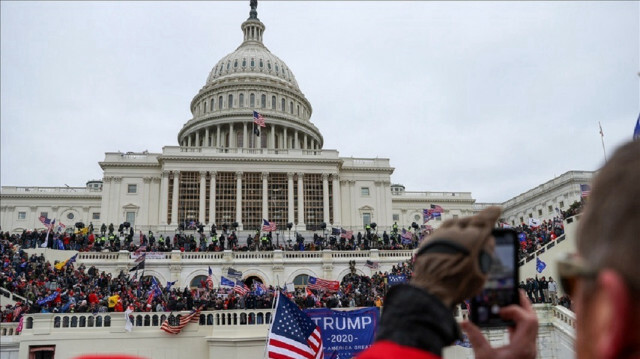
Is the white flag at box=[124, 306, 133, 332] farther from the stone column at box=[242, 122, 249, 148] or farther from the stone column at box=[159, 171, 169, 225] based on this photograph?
the stone column at box=[242, 122, 249, 148]

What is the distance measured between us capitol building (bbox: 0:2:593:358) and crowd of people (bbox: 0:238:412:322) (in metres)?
1.27

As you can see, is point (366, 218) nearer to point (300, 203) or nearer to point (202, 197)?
point (300, 203)

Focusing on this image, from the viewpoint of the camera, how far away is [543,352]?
75.2 feet

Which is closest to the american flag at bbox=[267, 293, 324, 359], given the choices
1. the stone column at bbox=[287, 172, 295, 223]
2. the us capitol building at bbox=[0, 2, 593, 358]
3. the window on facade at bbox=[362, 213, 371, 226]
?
the us capitol building at bbox=[0, 2, 593, 358]

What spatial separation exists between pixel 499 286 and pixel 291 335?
12717 mm

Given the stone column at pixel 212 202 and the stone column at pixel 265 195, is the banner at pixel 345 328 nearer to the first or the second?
the stone column at pixel 265 195

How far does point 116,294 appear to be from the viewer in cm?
2694

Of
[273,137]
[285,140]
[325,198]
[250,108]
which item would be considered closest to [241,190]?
[325,198]

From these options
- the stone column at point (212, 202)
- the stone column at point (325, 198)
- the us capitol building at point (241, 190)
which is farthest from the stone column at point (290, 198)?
the stone column at point (212, 202)

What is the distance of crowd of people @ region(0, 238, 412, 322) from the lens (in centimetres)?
2438

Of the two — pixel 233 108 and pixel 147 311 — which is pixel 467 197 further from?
pixel 147 311

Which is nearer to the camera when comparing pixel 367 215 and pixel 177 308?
pixel 177 308

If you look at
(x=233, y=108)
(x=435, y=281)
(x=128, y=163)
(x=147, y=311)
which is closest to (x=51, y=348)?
(x=147, y=311)

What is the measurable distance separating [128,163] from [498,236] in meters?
73.0
